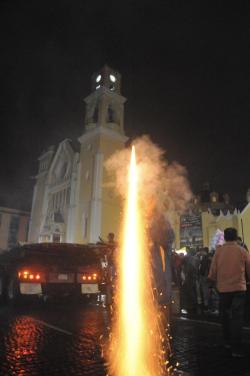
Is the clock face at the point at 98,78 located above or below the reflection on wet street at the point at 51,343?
above

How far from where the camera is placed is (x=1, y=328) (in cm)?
611

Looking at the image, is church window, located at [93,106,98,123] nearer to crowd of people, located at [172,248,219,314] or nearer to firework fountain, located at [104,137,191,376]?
crowd of people, located at [172,248,219,314]

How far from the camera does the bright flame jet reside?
3819 mm

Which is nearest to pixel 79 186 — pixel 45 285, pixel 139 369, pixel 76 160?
pixel 76 160

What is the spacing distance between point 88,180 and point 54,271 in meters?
26.3

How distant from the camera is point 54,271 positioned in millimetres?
9227

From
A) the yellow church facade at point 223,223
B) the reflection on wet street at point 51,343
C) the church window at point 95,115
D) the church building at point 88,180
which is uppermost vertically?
the church window at point 95,115

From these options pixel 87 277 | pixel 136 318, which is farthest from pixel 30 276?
pixel 136 318

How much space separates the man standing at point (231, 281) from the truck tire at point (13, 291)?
593 centimetres

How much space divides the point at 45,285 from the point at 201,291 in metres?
4.57

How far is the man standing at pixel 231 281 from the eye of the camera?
457 centimetres

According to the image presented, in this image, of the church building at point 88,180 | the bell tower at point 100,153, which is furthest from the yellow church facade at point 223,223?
the church building at point 88,180

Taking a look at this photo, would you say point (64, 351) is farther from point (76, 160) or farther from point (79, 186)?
point (76, 160)

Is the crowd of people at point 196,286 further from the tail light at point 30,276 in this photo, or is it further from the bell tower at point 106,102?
the bell tower at point 106,102
